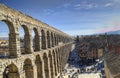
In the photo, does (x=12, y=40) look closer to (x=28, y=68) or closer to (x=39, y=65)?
(x=28, y=68)

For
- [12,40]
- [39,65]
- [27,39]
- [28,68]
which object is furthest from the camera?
[39,65]

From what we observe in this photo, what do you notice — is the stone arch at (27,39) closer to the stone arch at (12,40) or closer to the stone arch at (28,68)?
the stone arch at (28,68)

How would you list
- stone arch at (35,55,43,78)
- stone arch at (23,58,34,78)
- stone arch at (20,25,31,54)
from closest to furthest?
stone arch at (20,25,31,54) → stone arch at (23,58,34,78) → stone arch at (35,55,43,78)

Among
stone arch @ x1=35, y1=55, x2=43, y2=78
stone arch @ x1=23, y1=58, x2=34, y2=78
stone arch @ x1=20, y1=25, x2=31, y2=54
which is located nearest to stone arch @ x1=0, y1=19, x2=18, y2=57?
stone arch @ x1=20, y1=25, x2=31, y2=54

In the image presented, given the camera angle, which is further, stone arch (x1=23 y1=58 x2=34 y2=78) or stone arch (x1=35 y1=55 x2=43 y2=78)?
stone arch (x1=35 y1=55 x2=43 y2=78)

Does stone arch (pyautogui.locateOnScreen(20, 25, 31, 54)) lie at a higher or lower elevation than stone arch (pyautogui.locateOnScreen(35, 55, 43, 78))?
higher

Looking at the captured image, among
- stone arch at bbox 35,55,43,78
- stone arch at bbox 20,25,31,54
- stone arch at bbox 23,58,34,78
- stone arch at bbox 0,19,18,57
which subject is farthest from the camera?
stone arch at bbox 35,55,43,78

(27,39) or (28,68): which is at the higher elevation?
(27,39)

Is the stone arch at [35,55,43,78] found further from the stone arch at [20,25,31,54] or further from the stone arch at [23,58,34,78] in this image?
the stone arch at [20,25,31,54]

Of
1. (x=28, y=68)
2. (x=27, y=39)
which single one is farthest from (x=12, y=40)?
(x=28, y=68)

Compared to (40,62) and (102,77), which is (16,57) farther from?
(102,77)

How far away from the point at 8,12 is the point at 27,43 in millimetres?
6556

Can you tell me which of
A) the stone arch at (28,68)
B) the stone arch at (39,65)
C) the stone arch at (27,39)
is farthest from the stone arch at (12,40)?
the stone arch at (39,65)

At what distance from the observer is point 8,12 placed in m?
18.5
